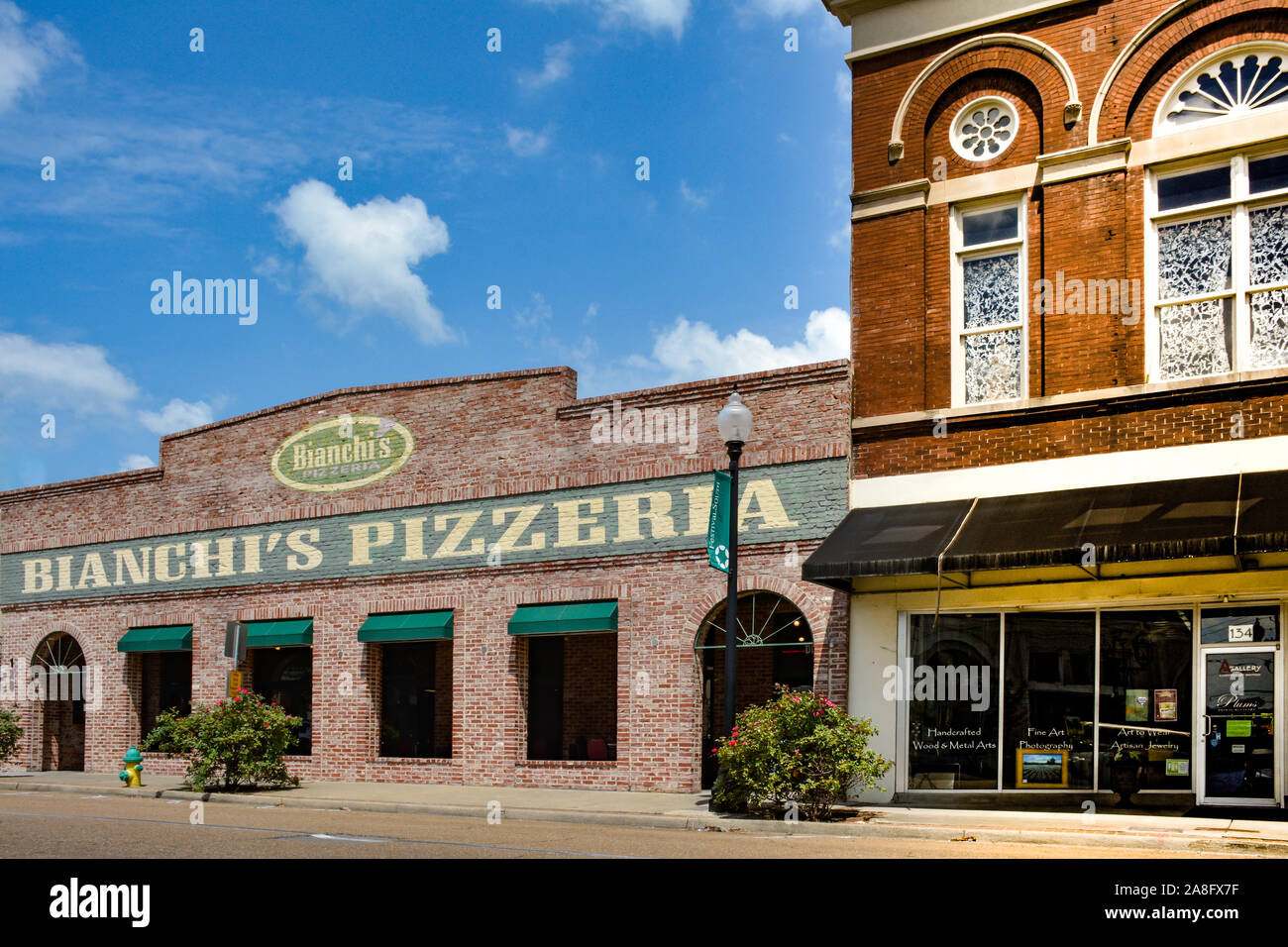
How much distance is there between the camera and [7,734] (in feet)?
86.5

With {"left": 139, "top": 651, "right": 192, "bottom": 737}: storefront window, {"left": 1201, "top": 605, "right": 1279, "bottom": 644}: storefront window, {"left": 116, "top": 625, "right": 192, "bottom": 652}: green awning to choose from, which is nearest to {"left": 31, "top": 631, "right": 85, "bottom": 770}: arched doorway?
{"left": 139, "top": 651, "right": 192, "bottom": 737}: storefront window

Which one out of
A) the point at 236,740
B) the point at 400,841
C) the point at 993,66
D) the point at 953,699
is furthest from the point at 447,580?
the point at 993,66

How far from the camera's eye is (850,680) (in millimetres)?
17906

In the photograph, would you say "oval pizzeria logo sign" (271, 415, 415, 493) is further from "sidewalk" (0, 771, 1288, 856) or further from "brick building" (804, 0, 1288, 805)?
"brick building" (804, 0, 1288, 805)

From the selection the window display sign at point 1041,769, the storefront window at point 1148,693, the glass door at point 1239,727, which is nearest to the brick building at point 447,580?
the window display sign at point 1041,769

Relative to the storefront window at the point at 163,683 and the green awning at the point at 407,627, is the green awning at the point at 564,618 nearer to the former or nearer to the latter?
the green awning at the point at 407,627

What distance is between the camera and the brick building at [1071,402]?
50.3ft

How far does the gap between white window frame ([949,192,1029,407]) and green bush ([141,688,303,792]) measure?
12.4 meters

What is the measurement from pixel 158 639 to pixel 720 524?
1442 cm

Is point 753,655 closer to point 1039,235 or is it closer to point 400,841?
point 1039,235

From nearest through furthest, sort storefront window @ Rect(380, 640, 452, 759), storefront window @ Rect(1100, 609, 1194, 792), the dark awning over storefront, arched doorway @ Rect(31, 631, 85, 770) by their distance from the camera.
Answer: the dark awning over storefront < storefront window @ Rect(1100, 609, 1194, 792) < storefront window @ Rect(380, 640, 452, 759) < arched doorway @ Rect(31, 631, 85, 770)

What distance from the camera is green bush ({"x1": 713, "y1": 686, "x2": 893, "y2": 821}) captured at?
52.0ft
